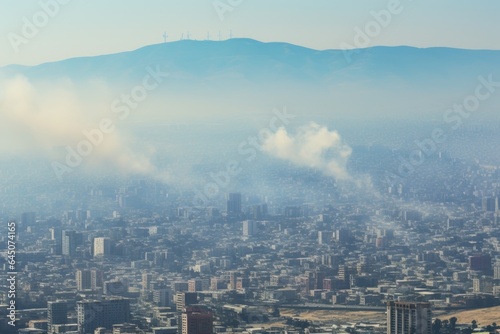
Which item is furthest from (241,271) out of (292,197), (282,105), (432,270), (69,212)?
(282,105)

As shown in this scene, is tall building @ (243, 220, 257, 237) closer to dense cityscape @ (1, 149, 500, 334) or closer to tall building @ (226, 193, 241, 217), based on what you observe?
dense cityscape @ (1, 149, 500, 334)

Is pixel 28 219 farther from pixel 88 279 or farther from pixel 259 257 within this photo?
pixel 88 279

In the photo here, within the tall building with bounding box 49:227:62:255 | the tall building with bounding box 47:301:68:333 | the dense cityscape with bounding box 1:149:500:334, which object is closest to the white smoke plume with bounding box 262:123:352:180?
the dense cityscape with bounding box 1:149:500:334

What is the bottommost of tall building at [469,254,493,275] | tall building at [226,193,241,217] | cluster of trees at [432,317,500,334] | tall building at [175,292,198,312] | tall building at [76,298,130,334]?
cluster of trees at [432,317,500,334]

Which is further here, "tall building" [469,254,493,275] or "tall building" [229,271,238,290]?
"tall building" [469,254,493,275]

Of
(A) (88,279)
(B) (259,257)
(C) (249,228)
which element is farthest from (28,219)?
(A) (88,279)

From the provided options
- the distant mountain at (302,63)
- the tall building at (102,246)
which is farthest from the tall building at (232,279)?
the distant mountain at (302,63)
